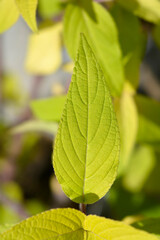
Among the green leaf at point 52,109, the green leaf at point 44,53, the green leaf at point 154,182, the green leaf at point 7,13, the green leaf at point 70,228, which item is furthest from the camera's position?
the green leaf at point 154,182

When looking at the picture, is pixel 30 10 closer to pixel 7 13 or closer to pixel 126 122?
pixel 7 13

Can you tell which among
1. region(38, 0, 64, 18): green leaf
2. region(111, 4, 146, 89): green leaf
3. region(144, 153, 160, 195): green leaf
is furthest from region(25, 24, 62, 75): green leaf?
region(144, 153, 160, 195): green leaf

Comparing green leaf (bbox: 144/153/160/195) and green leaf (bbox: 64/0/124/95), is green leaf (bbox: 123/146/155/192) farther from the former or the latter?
green leaf (bbox: 64/0/124/95)

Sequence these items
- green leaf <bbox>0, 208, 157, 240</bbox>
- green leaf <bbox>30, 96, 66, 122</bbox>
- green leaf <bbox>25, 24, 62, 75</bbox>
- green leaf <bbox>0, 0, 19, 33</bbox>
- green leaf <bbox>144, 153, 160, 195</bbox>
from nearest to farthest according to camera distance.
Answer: green leaf <bbox>0, 208, 157, 240</bbox>, green leaf <bbox>0, 0, 19, 33</bbox>, green leaf <bbox>30, 96, 66, 122</bbox>, green leaf <bbox>25, 24, 62, 75</bbox>, green leaf <bbox>144, 153, 160, 195</bbox>

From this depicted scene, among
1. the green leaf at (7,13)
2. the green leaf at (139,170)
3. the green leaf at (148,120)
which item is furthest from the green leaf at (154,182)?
the green leaf at (7,13)

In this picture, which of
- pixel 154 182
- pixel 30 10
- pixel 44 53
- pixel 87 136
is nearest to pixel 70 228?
pixel 87 136

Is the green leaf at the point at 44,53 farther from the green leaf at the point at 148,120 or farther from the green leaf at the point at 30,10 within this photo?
the green leaf at the point at 30,10
